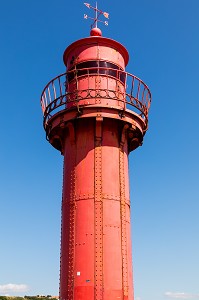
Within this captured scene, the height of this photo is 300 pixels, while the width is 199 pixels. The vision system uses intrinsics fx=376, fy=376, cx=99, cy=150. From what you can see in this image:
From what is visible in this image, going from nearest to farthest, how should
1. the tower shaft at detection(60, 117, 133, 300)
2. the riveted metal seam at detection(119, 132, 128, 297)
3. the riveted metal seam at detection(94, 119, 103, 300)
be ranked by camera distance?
the riveted metal seam at detection(94, 119, 103, 300)
the tower shaft at detection(60, 117, 133, 300)
the riveted metal seam at detection(119, 132, 128, 297)

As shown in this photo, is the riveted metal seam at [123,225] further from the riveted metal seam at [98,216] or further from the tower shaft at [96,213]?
the riveted metal seam at [98,216]

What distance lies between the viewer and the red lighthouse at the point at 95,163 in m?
15.9

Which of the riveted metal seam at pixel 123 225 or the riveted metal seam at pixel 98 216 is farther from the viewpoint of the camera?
the riveted metal seam at pixel 123 225

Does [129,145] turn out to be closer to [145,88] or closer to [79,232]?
[145,88]

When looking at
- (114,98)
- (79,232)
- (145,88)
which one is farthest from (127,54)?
(79,232)

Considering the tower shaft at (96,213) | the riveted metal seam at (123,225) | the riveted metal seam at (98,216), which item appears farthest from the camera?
the riveted metal seam at (123,225)

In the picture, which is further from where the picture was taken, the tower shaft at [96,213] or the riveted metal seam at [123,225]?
the riveted metal seam at [123,225]

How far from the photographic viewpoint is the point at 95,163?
57.3 ft

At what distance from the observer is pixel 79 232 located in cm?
1645

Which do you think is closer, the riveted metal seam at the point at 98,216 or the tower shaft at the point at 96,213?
the riveted metal seam at the point at 98,216

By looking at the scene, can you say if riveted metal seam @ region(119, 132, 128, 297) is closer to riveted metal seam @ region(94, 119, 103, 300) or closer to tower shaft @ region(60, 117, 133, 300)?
tower shaft @ region(60, 117, 133, 300)

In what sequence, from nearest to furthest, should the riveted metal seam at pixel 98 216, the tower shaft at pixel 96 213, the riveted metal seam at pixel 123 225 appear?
the riveted metal seam at pixel 98 216, the tower shaft at pixel 96 213, the riveted metal seam at pixel 123 225

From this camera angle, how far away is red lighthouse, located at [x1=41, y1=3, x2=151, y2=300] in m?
15.9

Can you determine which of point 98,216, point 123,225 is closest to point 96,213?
point 98,216
